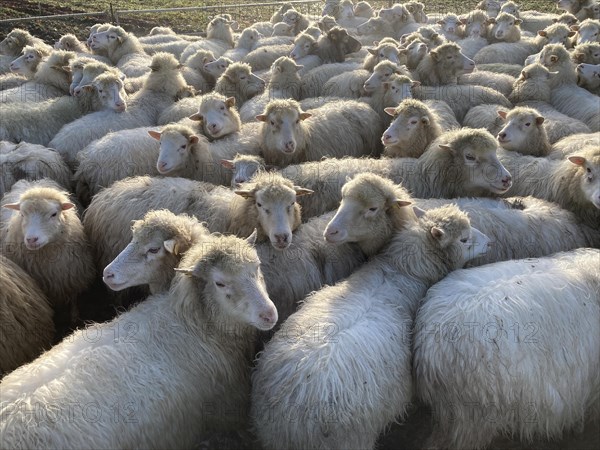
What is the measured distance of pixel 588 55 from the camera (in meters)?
8.42

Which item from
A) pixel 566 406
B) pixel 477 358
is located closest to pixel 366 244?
pixel 477 358

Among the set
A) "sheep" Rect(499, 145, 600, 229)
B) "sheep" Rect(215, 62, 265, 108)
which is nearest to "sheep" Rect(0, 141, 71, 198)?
"sheep" Rect(215, 62, 265, 108)

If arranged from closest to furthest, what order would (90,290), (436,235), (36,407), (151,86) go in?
(36,407)
(436,235)
(90,290)
(151,86)

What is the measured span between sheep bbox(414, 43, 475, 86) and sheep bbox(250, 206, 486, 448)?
4.60 m

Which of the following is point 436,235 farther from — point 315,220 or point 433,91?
point 433,91

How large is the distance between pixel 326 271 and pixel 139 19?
14.7 m

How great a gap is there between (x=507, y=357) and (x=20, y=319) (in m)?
3.14

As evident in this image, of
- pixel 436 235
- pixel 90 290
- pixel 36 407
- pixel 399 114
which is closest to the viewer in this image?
pixel 36 407

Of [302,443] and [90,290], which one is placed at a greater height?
[302,443]

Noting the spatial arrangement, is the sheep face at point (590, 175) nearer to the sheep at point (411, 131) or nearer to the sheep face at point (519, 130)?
the sheep face at point (519, 130)

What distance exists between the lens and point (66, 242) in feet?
15.7

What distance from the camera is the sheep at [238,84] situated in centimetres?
771

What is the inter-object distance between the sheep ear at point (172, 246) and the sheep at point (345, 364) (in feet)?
3.09

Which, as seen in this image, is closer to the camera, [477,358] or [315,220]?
[477,358]
